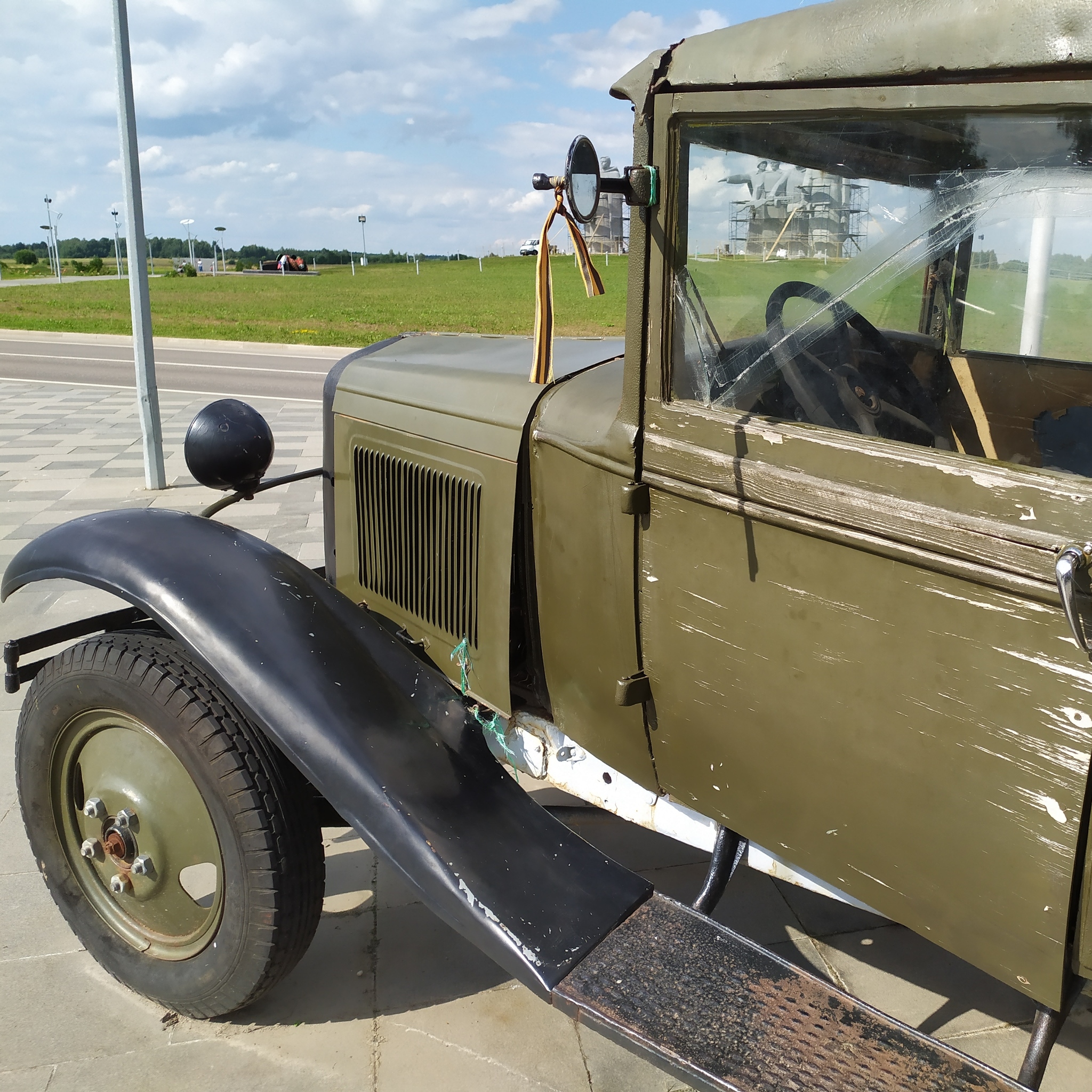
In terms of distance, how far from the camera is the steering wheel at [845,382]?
1649 millimetres

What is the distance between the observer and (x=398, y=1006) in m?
2.38

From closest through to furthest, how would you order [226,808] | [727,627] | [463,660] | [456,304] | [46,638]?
[727,627] → [226,808] → [46,638] → [463,660] → [456,304]

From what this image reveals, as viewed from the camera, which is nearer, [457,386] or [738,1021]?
[738,1021]

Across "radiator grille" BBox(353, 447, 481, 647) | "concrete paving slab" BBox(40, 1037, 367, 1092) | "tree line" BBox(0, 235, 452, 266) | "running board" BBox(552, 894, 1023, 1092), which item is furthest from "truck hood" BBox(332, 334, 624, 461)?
"tree line" BBox(0, 235, 452, 266)

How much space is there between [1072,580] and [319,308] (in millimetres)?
33552

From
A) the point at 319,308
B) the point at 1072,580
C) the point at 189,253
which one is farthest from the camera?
the point at 189,253

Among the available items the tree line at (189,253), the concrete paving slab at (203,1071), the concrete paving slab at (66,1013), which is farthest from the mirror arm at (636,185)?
the tree line at (189,253)

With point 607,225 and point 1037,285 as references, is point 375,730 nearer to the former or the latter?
point 607,225

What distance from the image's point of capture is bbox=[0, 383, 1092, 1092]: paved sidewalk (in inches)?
85.4

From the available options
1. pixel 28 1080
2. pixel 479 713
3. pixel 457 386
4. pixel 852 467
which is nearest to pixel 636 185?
pixel 852 467

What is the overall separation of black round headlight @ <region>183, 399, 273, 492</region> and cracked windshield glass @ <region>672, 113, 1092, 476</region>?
1492mm

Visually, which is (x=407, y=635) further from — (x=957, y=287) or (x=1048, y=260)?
(x=1048, y=260)

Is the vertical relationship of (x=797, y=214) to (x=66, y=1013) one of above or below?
above

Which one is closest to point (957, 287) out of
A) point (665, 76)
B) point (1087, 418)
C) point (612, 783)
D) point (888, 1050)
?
point (1087, 418)
